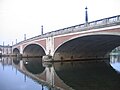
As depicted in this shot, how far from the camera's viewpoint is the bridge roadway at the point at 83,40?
2389 centimetres

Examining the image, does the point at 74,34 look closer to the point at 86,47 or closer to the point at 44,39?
the point at 86,47

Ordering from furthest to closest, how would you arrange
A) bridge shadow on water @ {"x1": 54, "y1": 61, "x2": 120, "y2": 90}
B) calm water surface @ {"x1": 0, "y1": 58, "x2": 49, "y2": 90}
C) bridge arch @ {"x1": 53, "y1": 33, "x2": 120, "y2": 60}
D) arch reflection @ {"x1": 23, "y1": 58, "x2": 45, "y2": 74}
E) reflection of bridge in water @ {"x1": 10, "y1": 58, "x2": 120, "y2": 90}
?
1. bridge arch @ {"x1": 53, "y1": 33, "x2": 120, "y2": 60}
2. arch reflection @ {"x1": 23, "y1": 58, "x2": 45, "y2": 74}
3. reflection of bridge in water @ {"x1": 10, "y1": 58, "x2": 120, "y2": 90}
4. bridge shadow on water @ {"x1": 54, "y1": 61, "x2": 120, "y2": 90}
5. calm water surface @ {"x1": 0, "y1": 58, "x2": 49, "y2": 90}

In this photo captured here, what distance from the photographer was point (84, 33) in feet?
91.3

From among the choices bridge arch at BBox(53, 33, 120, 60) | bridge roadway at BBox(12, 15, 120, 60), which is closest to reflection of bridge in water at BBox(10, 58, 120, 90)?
bridge roadway at BBox(12, 15, 120, 60)

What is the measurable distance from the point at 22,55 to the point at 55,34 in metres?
26.3

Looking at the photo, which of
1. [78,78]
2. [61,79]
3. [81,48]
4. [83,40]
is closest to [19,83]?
[61,79]

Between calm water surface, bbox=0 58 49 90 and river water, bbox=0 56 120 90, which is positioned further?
river water, bbox=0 56 120 90

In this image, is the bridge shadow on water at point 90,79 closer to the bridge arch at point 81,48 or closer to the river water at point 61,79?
the river water at point 61,79

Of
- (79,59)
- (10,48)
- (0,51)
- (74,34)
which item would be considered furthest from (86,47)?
(0,51)

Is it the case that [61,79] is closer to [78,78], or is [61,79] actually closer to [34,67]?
[78,78]

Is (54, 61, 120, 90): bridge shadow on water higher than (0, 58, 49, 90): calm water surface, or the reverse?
(54, 61, 120, 90): bridge shadow on water

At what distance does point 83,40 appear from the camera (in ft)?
104

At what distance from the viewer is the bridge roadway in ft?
78.4

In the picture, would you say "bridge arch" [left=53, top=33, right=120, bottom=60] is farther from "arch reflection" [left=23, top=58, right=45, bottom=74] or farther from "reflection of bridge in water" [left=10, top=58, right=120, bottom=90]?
"reflection of bridge in water" [left=10, top=58, right=120, bottom=90]
